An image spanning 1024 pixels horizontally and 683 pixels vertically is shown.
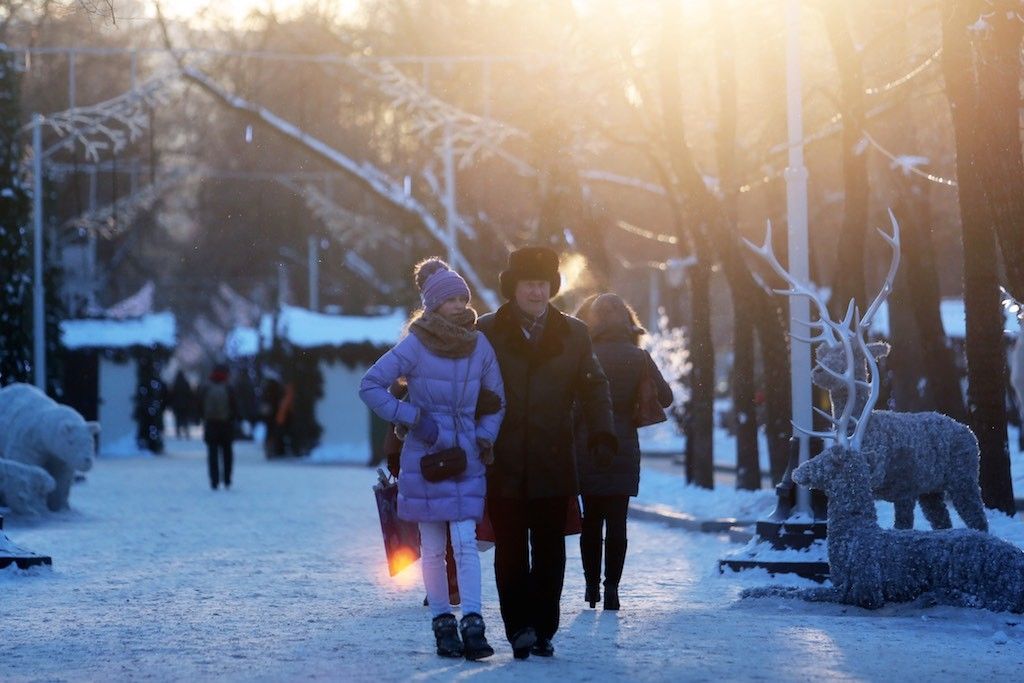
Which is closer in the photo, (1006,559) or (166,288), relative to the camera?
(1006,559)

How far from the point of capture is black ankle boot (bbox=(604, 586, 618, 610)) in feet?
39.9

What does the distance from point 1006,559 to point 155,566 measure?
7029 millimetres

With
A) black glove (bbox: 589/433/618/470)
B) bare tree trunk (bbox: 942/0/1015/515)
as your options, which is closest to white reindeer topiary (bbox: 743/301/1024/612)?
black glove (bbox: 589/433/618/470)

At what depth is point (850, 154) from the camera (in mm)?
20672

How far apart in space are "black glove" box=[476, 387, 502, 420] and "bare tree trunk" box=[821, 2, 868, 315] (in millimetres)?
11432

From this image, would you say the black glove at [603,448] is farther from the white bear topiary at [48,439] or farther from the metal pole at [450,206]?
the metal pole at [450,206]

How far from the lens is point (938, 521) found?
14000 mm

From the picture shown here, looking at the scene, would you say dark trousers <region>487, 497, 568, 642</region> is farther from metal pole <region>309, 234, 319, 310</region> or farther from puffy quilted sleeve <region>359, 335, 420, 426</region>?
metal pole <region>309, 234, 319, 310</region>

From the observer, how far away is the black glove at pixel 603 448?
378 inches

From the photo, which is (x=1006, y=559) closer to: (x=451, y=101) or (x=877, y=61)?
(x=877, y=61)

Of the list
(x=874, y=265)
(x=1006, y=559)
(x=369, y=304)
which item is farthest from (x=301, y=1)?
(x=1006, y=559)

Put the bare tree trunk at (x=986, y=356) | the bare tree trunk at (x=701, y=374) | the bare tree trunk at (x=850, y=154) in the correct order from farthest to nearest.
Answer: the bare tree trunk at (x=701, y=374) → the bare tree trunk at (x=850, y=154) → the bare tree trunk at (x=986, y=356)

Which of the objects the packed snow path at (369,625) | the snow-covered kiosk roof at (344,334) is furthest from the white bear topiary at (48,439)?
the snow-covered kiosk roof at (344,334)

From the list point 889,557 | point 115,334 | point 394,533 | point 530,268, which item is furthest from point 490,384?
point 115,334
